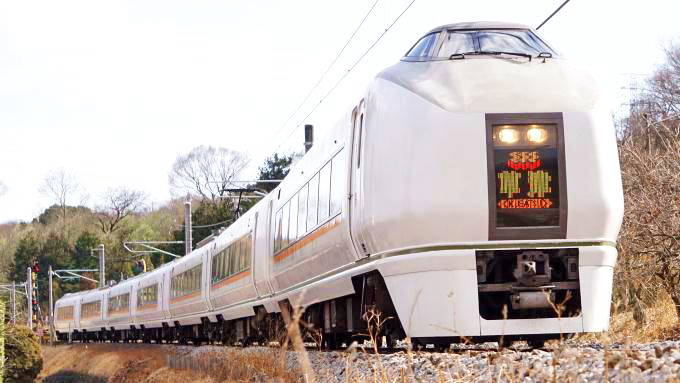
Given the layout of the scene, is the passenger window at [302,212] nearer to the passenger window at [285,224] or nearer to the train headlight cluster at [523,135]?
the passenger window at [285,224]

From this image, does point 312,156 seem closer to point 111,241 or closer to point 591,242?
point 591,242

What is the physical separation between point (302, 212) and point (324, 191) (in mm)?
1652

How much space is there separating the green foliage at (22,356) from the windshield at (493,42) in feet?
78.3

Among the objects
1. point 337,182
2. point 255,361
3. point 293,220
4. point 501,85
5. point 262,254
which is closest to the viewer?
point 501,85

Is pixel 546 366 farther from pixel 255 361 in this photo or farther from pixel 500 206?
pixel 255 361

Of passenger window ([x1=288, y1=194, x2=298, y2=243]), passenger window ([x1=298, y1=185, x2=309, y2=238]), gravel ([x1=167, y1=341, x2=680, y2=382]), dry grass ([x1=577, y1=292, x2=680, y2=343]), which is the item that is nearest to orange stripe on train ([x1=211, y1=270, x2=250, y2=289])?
passenger window ([x1=288, y1=194, x2=298, y2=243])

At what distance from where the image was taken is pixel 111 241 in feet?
258

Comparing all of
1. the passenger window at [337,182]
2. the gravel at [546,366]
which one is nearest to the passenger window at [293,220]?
the passenger window at [337,182]

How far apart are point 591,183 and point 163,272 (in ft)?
84.4

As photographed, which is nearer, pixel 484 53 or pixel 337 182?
pixel 484 53

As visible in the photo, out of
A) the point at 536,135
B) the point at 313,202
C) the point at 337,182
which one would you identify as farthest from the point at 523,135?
the point at 313,202

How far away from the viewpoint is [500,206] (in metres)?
8.73

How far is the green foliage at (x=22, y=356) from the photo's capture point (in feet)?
105

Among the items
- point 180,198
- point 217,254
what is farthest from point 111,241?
point 217,254
